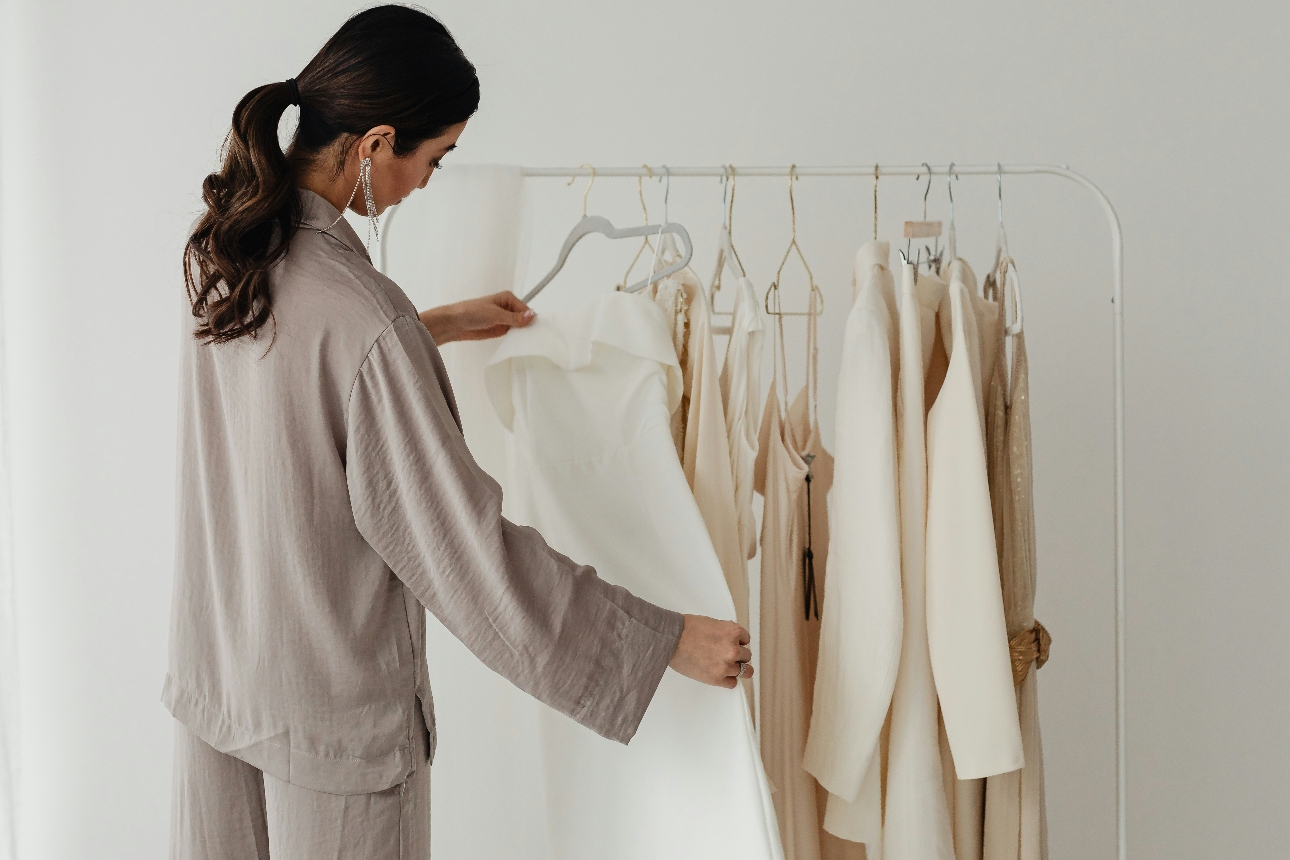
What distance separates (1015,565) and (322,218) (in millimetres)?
944

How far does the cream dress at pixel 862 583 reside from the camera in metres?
1.14

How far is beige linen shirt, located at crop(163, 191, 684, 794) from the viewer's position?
94 centimetres

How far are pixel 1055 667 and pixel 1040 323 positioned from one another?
26.9 inches

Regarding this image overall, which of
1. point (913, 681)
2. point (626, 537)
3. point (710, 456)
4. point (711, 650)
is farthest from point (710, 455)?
point (913, 681)

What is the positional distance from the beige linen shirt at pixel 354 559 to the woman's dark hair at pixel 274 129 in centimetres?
3

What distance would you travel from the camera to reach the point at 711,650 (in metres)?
1.02

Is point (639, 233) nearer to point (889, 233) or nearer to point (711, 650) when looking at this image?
point (711, 650)

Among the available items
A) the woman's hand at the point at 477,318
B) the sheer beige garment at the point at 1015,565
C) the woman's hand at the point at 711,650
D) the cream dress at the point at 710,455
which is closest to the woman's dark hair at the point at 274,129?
the woman's hand at the point at 477,318

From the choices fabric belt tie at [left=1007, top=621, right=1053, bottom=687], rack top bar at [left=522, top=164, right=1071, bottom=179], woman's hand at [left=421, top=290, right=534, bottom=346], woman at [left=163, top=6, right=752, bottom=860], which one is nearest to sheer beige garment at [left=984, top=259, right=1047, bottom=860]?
fabric belt tie at [left=1007, top=621, right=1053, bottom=687]

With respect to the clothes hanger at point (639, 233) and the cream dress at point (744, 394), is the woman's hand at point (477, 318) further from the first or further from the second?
the cream dress at point (744, 394)

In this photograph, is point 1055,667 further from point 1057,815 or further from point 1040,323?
point 1040,323

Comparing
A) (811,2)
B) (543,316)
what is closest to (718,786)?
(543,316)

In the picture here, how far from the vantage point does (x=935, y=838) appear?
117cm

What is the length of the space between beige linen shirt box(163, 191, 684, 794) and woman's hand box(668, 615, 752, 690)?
0.08 ft
